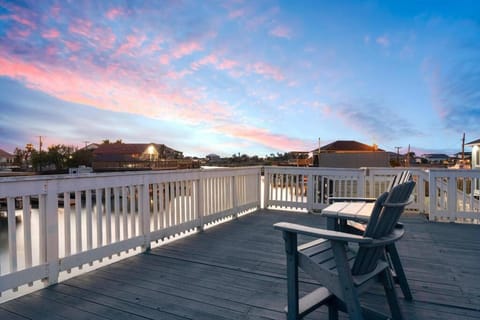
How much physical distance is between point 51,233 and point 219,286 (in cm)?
148

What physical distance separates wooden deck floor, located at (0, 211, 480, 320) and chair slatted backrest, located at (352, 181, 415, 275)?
A: 23.2 inches

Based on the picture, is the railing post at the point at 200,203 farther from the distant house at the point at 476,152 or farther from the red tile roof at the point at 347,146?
the distant house at the point at 476,152

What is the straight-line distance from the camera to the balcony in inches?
78.7

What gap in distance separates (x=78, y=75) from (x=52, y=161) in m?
36.9

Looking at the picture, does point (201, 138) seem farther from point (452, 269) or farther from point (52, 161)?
point (52, 161)

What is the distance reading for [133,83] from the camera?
10.1 metres

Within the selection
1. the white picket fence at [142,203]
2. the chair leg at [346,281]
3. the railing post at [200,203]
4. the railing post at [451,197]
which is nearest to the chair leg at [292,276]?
the chair leg at [346,281]

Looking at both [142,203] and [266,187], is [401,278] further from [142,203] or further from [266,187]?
[266,187]

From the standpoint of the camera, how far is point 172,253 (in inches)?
125

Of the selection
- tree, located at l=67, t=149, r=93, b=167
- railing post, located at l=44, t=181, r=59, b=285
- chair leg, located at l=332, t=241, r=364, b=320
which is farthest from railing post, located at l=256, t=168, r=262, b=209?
tree, located at l=67, t=149, r=93, b=167

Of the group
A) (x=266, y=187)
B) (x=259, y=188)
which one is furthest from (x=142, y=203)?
(x=266, y=187)

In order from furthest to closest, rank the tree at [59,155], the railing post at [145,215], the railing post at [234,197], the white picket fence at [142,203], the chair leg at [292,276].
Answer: the tree at [59,155] < the railing post at [234,197] < the railing post at [145,215] < the white picket fence at [142,203] < the chair leg at [292,276]

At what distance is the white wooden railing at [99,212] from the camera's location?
217 cm

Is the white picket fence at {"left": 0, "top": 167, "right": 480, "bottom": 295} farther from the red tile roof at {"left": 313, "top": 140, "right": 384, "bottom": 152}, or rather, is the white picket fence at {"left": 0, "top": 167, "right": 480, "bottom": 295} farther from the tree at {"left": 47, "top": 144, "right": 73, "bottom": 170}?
the tree at {"left": 47, "top": 144, "right": 73, "bottom": 170}
